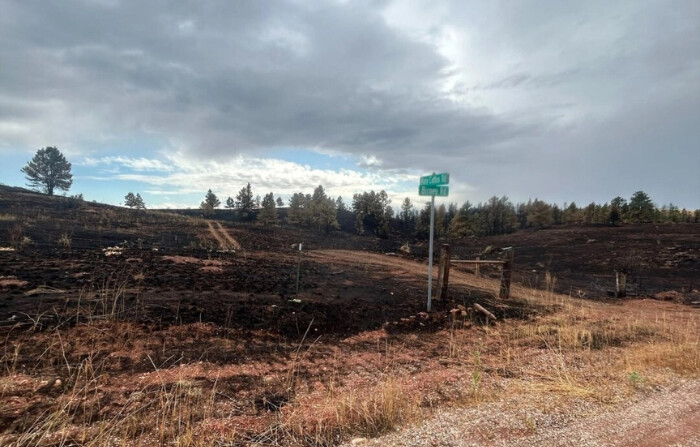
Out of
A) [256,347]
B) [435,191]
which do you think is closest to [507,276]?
[435,191]

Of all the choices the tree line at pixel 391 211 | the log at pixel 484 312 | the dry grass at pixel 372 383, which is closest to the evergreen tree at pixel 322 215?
the tree line at pixel 391 211


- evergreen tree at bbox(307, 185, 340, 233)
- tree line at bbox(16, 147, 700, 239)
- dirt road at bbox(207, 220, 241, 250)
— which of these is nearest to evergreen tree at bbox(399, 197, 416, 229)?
tree line at bbox(16, 147, 700, 239)

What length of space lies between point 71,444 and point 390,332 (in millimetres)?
5599

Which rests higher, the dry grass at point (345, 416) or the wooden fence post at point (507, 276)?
the wooden fence post at point (507, 276)

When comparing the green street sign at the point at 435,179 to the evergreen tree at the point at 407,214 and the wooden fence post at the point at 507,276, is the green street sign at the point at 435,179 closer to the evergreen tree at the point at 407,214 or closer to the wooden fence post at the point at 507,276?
the wooden fence post at the point at 507,276

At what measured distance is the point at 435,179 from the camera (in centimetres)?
781

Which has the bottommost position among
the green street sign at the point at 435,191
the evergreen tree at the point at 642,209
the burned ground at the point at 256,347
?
the burned ground at the point at 256,347

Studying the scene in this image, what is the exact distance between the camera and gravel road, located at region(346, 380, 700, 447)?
9.73 ft

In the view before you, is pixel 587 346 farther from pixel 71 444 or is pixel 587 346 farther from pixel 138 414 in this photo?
pixel 71 444

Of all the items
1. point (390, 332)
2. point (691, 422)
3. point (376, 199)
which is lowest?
Result: point (390, 332)

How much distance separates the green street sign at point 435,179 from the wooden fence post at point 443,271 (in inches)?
94.2

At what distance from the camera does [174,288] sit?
30.8 ft

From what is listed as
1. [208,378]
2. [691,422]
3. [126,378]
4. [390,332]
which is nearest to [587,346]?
[691,422]

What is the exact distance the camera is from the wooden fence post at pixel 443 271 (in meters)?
9.38
